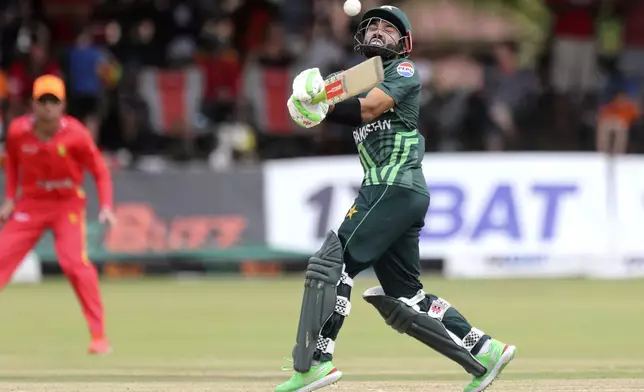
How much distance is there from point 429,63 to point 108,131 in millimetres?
6102

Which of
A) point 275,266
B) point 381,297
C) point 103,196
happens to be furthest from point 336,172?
point 381,297

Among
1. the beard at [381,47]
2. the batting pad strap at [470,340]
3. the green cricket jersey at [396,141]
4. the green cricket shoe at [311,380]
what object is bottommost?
the green cricket shoe at [311,380]

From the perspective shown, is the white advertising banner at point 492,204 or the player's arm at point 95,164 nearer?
the player's arm at point 95,164

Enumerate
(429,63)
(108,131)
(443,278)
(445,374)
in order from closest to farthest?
(445,374)
(443,278)
(108,131)
(429,63)

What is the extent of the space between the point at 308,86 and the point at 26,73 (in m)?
15.5

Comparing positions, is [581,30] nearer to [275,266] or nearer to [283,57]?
[283,57]

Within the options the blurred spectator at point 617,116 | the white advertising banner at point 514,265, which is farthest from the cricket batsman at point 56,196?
the blurred spectator at point 617,116

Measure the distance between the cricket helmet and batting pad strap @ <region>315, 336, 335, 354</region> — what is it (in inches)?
69.6

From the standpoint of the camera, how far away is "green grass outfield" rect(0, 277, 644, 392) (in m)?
10.2

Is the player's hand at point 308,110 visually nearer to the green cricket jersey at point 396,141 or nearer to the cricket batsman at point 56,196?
the green cricket jersey at point 396,141

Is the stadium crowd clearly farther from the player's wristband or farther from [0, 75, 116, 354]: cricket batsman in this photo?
the player's wristband

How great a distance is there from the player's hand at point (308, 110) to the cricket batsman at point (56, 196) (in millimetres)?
4595

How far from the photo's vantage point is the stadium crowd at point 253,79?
22.7m

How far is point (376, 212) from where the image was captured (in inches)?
334
